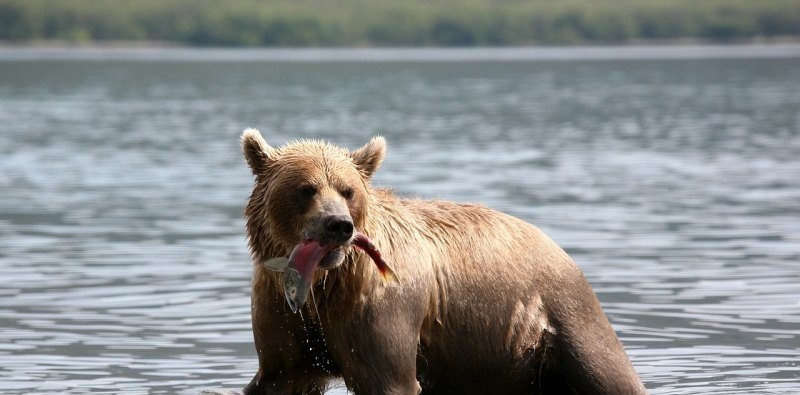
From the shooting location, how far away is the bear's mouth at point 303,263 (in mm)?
6473

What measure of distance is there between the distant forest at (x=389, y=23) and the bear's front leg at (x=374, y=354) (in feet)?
315

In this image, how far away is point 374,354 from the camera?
268 inches

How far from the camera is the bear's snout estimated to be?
638 cm

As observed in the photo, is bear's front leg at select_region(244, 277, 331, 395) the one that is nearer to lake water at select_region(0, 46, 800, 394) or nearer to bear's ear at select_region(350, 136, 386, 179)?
bear's ear at select_region(350, 136, 386, 179)

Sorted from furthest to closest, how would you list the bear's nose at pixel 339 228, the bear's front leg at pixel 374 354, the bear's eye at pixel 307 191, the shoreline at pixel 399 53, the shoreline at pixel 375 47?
1. the shoreline at pixel 375 47
2. the shoreline at pixel 399 53
3. the bear's front leg at pixel 374 354
4. the bear's eye at pixel 307 191
5. the bear's nose at pixel 339 228

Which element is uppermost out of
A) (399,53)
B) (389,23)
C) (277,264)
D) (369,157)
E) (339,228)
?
(369,157)

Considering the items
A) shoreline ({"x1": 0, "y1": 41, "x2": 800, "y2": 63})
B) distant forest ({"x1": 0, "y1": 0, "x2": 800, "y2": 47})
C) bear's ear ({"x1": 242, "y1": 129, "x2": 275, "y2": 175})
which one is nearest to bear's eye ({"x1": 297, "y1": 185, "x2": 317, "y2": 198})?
bear's ear ({"x1": 242, "y1": 129, "x2": 275, "y2": 175})

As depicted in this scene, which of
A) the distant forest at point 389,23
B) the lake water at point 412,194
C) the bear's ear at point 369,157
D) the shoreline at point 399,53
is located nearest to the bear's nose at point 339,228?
the bear's ear at point 369,157

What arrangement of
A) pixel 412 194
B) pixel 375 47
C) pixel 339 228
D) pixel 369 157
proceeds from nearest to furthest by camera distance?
1. pixel 339 228
2. pixel 369 157
3. pixel 412 194
4. pixel 375 47

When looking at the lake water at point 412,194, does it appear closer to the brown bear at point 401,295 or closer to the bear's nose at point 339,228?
the brown bear at point 401,295

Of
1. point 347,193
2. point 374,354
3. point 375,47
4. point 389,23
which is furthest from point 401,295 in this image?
point 389,23

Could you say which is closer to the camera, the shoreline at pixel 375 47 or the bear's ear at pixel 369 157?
the bear's ear at pixel 369 157

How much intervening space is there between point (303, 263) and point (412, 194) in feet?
8.33

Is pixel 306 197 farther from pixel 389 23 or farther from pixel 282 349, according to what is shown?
pixel 389 23
